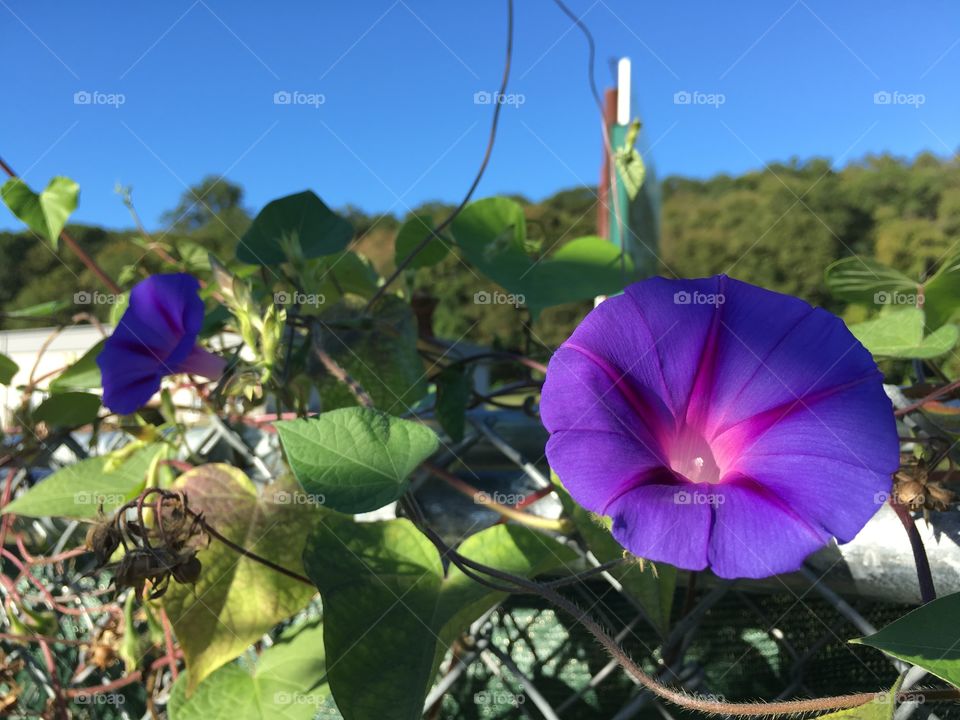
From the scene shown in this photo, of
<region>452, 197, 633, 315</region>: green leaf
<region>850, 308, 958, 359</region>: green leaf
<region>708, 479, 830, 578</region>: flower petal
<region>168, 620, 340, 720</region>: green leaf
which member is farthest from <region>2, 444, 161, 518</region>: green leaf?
<region>850, 308, 958, 359</region>: green leaf

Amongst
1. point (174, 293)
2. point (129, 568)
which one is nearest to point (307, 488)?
point (129, 568)

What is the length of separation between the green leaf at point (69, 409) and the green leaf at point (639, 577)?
542 mm

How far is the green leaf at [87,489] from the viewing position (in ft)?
1.99

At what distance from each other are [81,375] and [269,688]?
0.42 meters

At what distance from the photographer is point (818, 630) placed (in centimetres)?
61

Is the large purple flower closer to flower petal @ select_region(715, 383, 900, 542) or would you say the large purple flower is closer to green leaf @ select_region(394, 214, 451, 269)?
flower petal @ select_region(715, 383, 900, 542)

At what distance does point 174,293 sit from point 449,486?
271mm

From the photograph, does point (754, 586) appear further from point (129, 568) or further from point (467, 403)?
point (129, 568)

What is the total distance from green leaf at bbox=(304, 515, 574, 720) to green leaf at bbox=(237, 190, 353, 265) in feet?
0.98

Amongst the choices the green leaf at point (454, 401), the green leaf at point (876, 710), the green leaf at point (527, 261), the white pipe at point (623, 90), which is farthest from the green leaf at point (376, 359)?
the white pipe at point (623, 90)

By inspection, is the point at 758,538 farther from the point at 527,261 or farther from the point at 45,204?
the point at 45,204

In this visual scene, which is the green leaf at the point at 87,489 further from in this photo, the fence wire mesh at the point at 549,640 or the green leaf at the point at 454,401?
the green leaf at the point at 454,401

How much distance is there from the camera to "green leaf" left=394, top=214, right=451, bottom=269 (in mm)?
783

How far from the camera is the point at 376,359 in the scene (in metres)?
0.63
